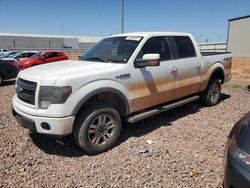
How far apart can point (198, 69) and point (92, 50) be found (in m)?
2.47

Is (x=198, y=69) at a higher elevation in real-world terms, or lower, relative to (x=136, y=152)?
higher

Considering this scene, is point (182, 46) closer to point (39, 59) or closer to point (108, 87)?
point (108, 87)

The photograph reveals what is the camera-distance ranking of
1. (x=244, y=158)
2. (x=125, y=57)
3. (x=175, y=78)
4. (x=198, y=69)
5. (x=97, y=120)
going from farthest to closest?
1. (x=198, y=69)
2. (x=175, y=78)
3. (x=125, y=57)
4. (x=97, y=120)
5. (x=244, y=158)

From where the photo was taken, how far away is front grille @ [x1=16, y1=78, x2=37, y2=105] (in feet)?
12.4

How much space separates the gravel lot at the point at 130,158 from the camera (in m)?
3.38

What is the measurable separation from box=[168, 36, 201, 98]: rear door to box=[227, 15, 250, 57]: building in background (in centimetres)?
3219

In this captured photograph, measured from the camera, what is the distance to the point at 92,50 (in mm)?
5363

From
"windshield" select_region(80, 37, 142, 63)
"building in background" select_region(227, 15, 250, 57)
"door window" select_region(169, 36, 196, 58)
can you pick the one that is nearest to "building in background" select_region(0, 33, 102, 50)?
"building in background" select_region(227, 15, 250, 57)

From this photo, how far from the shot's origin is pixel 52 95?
3.60 meters

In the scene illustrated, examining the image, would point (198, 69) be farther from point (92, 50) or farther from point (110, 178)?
point (110, 178)

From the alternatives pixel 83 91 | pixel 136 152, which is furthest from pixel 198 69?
pixel 83 91

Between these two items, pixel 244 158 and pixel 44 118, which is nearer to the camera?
pixel 244 158

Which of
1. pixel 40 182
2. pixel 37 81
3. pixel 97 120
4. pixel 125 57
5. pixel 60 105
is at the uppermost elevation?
pixel 125 57

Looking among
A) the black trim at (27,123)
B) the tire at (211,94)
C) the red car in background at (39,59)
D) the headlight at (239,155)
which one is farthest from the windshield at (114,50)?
A: the red car in background at (39,59)
